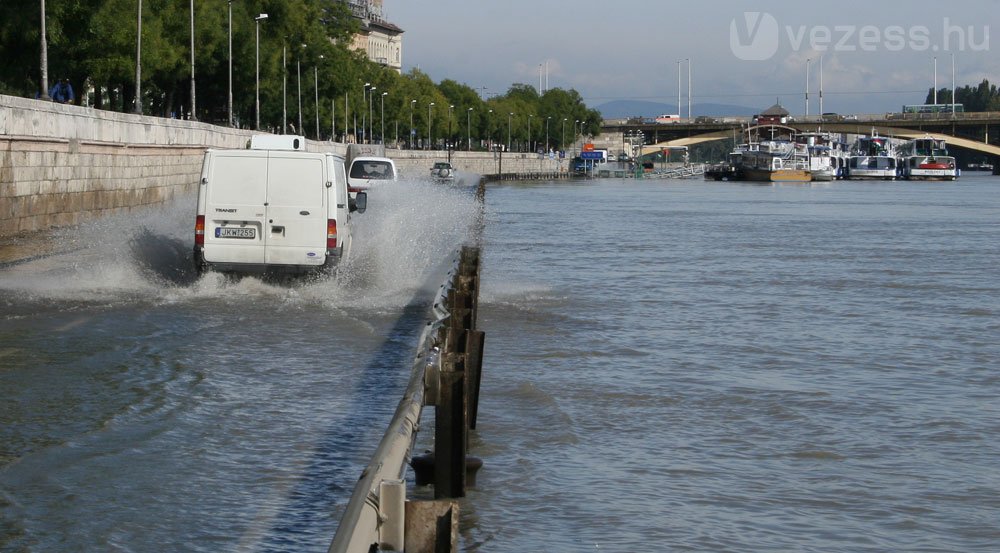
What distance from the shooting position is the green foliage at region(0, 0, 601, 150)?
53.9 metres

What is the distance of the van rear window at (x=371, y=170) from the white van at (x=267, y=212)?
20.9m

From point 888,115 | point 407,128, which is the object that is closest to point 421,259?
point 407,128

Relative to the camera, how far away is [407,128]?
150000 millimetres

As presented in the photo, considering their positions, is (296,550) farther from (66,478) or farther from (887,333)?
(887,333)

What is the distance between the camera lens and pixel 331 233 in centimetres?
1888

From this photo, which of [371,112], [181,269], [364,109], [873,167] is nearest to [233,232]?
[181,269]

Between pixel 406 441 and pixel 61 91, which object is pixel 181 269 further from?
pixel 61 91

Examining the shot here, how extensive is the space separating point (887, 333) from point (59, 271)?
11502 millimetres

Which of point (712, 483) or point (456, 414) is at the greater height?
point (456, 414)

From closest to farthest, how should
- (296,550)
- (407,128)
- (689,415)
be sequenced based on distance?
1. (296,550)
2. (689,415)
3. (407,128)

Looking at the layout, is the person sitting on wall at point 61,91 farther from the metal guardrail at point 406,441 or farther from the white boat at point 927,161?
the white boat at point 927,161

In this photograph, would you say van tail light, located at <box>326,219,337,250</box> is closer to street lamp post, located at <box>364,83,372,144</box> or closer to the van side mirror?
the van side mirror

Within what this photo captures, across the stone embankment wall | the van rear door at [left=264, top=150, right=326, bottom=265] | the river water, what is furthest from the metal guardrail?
the stone embankment wall

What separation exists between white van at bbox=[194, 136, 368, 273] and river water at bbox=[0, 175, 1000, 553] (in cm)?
56
